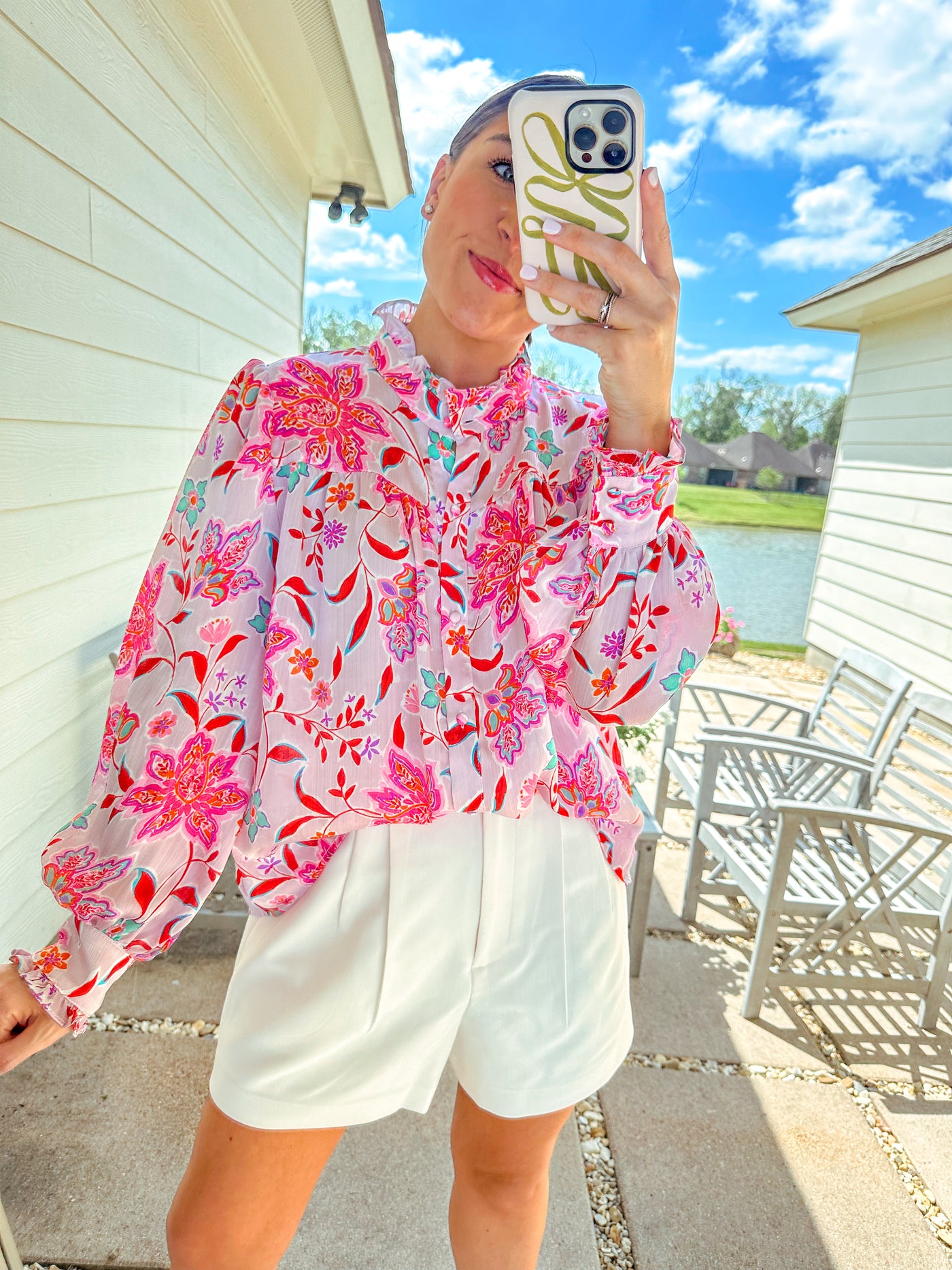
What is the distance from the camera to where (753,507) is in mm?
15648

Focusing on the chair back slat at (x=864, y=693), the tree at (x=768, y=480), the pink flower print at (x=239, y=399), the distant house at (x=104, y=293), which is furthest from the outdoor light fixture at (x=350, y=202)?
the tree at (x=768, y=480)

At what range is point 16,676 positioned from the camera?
1.85 metres

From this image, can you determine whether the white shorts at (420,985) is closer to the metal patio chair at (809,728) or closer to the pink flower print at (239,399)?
the pink flower print at (239,399)

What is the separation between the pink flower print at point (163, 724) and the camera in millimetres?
807

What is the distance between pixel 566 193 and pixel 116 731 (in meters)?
0.72

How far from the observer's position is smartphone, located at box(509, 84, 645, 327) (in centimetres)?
76

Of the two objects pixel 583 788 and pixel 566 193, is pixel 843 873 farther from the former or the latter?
pixel 566 193

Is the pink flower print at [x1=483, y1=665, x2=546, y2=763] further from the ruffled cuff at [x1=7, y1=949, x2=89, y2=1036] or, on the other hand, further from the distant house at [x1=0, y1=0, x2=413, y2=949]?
the distant house at [x1=0, y1=0, x2=413, y2=949]

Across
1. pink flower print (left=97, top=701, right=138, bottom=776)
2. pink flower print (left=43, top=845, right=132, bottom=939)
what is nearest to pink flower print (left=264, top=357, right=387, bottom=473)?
pink flower print (left=97, top=701, right=138, bottom=776)

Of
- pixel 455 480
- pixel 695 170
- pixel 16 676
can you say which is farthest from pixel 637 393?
pixel 16 676

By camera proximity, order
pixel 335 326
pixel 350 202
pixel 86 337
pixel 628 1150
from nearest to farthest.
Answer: pixel 628 1150 → pixel 86 337 → pixel 350 202 → pixel 335 326

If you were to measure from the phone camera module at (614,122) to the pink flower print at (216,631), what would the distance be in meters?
0.62

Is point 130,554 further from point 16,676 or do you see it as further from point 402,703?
point 402,703

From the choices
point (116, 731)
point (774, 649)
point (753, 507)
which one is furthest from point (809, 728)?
point (753, 507)
